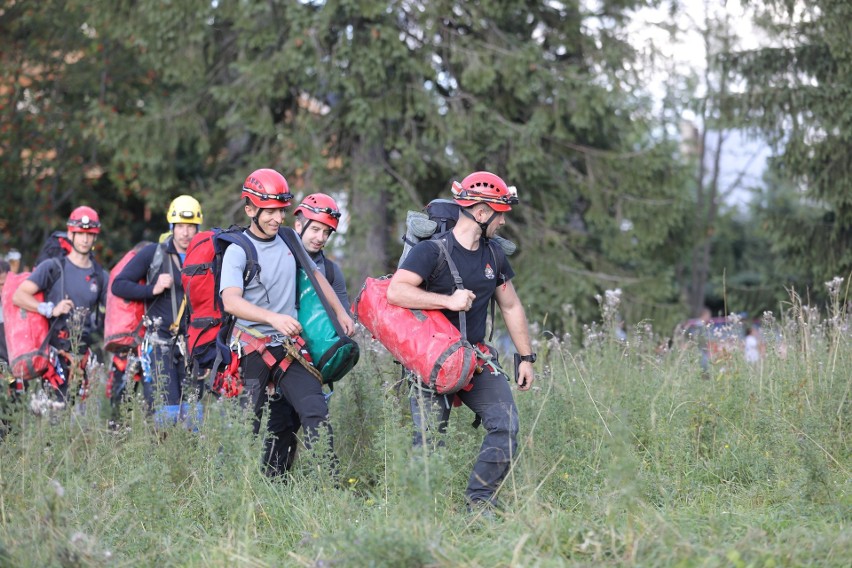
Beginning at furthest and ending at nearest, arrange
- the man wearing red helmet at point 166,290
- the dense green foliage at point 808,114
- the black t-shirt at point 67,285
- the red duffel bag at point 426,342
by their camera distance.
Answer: the dense green foliage at point 808,114
the black t-shirt at point 67,285
the man wearing red helmet at point 166,290
the red duffel bag at point 426,342

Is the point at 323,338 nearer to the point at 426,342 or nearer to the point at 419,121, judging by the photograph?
the point at 426,342

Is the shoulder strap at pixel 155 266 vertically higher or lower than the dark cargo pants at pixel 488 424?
higher

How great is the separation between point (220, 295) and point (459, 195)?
1.54m

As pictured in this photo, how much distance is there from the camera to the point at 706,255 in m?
25.3

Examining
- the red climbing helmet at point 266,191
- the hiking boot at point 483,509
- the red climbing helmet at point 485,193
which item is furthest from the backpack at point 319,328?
the hiking boot at point 483,509

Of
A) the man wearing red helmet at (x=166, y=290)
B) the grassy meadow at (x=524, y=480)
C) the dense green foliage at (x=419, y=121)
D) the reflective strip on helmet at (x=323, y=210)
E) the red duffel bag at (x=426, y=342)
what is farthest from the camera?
the dense green foliage at (x=419, y=121)

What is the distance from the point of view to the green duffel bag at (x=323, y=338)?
6586mm

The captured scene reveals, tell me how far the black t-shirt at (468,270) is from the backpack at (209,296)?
110 cm

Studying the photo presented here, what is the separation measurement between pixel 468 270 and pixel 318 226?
1505 millimetres

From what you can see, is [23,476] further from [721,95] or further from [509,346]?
[721,95]

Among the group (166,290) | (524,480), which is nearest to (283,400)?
(524,480)

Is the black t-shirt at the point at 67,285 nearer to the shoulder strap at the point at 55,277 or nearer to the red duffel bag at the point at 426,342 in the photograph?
the shoulder strap at the point at 55,277

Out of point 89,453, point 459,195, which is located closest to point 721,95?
point 459,195

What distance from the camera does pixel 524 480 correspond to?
6.07 meters
